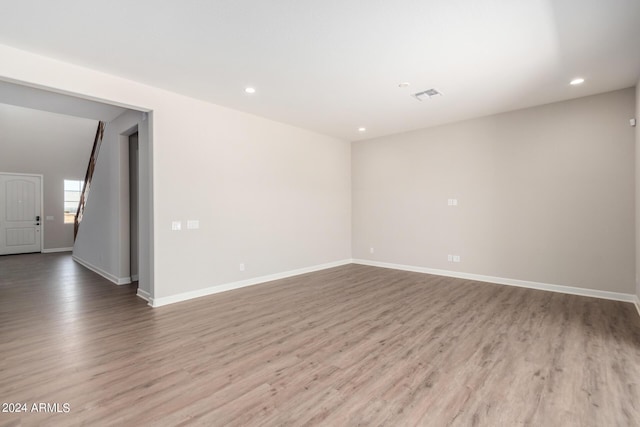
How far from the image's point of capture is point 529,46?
3.05 m

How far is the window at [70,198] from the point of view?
9.94m

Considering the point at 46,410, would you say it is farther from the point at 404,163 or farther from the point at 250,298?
the point at 404,163

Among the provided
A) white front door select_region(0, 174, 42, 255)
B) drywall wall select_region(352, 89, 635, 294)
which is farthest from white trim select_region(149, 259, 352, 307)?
white front door select_region(0, 174, 42, 255)

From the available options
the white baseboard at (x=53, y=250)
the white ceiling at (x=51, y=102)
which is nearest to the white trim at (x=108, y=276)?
the white ceiling at (x=51, y=102)

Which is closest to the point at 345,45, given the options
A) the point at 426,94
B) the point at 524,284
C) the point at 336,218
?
the point at 426,94

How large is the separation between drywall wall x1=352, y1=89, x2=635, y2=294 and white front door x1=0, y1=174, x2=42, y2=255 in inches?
403

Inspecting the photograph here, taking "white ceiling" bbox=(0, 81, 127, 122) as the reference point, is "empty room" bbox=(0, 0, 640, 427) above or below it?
below

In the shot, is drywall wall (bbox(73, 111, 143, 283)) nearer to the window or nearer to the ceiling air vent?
the ceiling air vent

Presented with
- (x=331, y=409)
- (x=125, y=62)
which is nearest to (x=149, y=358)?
(x=331, y=409)

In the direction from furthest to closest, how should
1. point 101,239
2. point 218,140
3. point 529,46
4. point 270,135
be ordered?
1. point 101,239
2. point 270,135
3. point 218,140
4. point 529,46

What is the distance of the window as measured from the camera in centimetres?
994

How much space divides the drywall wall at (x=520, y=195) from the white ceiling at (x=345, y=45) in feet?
1.88

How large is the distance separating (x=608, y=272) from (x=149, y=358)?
232 inches

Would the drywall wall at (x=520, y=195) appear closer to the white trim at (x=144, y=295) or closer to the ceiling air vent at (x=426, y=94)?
the ceiling air vent at (x=426, y=94)
